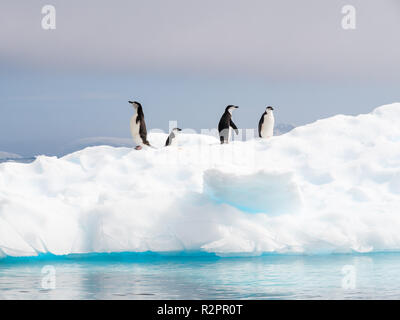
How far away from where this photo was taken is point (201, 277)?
24.3 ft

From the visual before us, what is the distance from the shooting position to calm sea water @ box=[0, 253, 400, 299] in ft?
21.0

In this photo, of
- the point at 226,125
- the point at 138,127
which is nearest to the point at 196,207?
the point at 138,127

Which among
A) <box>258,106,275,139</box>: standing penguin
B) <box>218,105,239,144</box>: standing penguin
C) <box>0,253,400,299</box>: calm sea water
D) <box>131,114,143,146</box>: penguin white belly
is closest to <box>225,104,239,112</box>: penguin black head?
<box>218,105,239,144</box>: standing penguin

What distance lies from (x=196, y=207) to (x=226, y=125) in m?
5.33

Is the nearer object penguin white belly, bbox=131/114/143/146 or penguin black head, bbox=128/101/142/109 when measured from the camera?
penguin white belly, bbox=131/114/143/146

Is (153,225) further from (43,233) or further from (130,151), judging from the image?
(130,151)

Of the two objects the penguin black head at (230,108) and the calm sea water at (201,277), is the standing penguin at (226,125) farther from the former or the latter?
the calm sea water at (201,277)

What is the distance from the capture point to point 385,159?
12109mm

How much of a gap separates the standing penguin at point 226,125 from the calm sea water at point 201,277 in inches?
210

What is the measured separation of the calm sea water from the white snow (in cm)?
29

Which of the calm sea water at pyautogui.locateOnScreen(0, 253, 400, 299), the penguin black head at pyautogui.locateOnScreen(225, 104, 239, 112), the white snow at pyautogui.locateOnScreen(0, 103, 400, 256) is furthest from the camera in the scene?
the penguin black head at pyautogui.locateOnScreen(225, 104, 239, 112)

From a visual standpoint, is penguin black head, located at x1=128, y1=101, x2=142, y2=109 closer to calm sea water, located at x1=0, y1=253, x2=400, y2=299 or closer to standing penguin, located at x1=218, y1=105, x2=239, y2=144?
standing penguin, located at x1=218, y1=105, x2=239, y2=144

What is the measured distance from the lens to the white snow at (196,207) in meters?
9.02

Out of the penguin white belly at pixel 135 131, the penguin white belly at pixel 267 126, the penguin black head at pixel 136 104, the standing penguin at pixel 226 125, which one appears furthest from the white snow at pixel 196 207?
the penguin white belly at pixel 267 126
